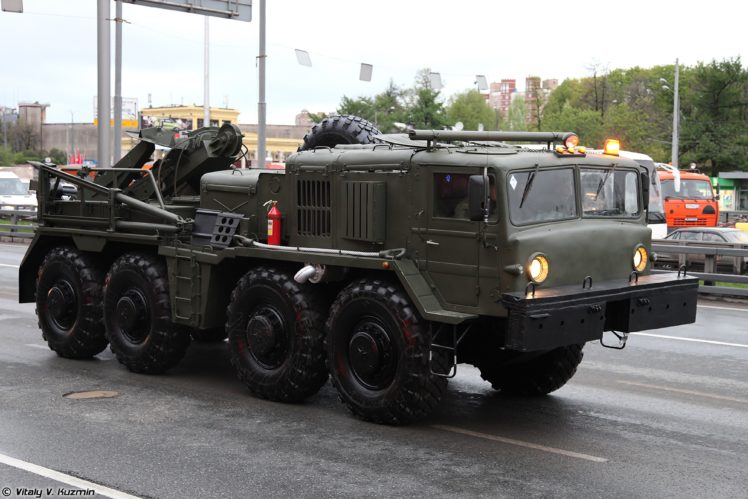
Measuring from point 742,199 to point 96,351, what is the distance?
50232 mm

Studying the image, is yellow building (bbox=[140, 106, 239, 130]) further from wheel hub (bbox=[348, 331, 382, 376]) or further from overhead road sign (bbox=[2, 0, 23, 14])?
wheel hub (bbox=[348, 331, 382, 376])

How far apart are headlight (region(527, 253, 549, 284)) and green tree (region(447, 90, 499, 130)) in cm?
8565

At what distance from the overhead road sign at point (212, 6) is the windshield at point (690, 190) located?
1885 centimetres

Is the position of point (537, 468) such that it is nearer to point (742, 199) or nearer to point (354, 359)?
point (354, 359)

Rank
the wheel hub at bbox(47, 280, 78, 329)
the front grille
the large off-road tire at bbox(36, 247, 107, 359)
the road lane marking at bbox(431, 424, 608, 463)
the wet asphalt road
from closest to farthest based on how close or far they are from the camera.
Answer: the wet asphalt road, the road lane marking at bbox(431, 424, 608, 463), the front grille, the large off-road tire at bbox(36, 247, 107, 359), the wheel hub at bbox(47, 280, 78, 329)

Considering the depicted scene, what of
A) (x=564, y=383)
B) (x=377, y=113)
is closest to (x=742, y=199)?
(x=377, y=113)

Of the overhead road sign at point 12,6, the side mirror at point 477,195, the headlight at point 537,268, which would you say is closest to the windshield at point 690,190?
the overhead road sign at point 12,6

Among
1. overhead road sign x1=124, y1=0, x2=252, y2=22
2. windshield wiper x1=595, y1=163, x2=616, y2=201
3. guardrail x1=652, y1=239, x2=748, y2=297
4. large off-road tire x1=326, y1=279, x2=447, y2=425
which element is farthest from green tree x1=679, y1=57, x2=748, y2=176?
large off-road tire x1=326, y1=279, x2=447, y2=425

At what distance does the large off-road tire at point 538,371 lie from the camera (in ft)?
31.4

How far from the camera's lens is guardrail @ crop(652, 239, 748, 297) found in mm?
18094

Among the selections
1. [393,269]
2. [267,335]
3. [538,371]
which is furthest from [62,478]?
[538,371]

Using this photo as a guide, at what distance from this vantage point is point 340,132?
35.9ft

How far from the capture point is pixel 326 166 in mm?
9328

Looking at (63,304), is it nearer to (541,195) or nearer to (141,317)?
(141,317)
